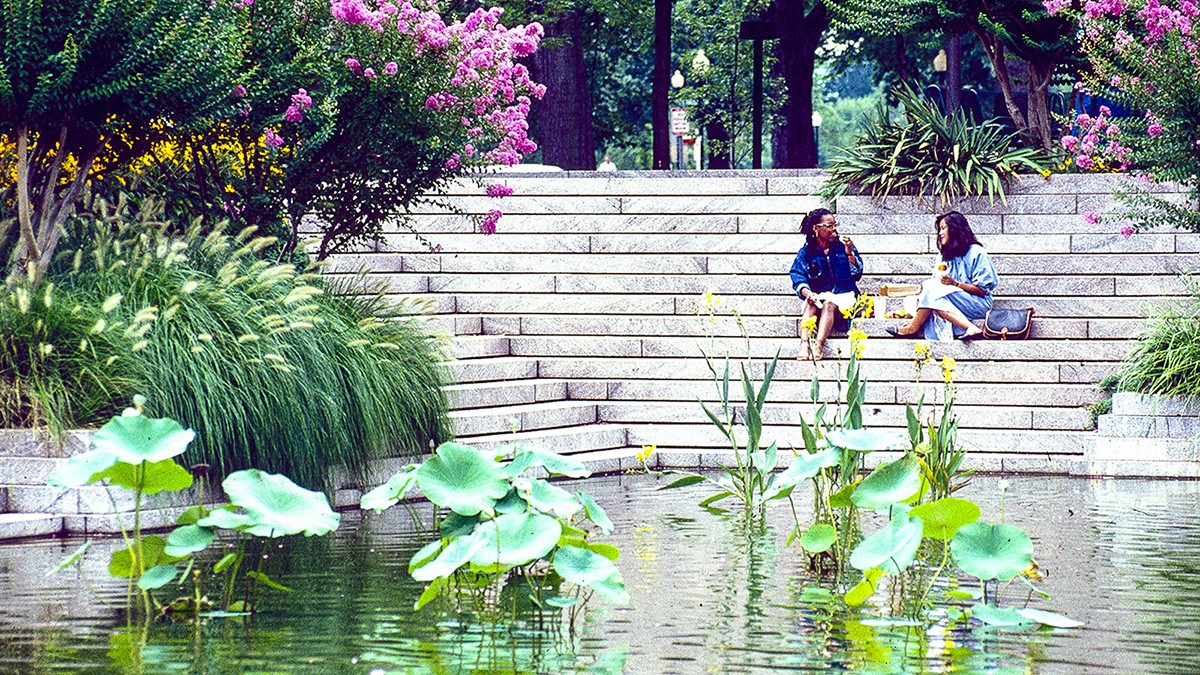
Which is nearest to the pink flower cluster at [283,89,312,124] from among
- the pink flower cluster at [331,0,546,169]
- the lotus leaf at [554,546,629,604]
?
the pink flower cluster at [331,0,546,169]

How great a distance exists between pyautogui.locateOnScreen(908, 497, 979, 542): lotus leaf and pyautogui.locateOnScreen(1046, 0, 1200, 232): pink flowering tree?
762 centimetres

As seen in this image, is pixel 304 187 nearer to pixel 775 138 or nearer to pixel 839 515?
pixel 839 515

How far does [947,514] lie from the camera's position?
662 centimetres

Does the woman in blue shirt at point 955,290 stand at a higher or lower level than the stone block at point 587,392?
higher

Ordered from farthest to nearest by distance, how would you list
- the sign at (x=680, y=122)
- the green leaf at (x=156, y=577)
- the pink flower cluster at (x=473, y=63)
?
the sign at (x=680, y=122) → the pink flower cluster at (x=473, y=63) → the green leaf at (x=156, y=577)

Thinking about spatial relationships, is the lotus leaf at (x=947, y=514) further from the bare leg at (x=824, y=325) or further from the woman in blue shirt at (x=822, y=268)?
the woman in blue shirt at (x=822, y=268)

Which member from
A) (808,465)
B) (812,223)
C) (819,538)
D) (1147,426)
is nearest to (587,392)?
(812,223)

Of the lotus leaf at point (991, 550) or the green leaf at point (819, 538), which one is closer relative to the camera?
the lotus leaf at point (991, 550)

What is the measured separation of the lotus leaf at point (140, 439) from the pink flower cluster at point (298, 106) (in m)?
6.29

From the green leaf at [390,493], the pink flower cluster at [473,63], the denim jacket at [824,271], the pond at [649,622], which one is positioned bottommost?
the pond at [649,622]

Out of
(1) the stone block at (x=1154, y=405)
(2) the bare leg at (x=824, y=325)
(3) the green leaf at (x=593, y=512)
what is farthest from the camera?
(2) the bare leg at (x=824, y=325)

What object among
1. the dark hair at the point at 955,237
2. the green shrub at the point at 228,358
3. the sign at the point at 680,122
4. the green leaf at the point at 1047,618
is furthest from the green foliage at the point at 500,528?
the sign at the point at 680,122

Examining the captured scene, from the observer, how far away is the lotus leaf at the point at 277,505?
21.0ft

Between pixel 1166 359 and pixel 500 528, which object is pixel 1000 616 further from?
pixel 1166 359
